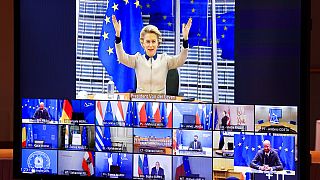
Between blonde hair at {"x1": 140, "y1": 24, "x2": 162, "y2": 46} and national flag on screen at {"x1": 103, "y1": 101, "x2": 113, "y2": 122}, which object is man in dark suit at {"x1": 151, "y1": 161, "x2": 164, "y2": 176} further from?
blonde hair at {"x1": 140, "y1": 24, "x2": 162, "y2": 46}

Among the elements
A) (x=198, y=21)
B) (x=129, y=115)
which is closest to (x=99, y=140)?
(x=129, y=115)

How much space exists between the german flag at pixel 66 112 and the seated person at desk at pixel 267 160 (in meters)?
0.61

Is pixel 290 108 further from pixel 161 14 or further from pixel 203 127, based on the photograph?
pixel 161 14

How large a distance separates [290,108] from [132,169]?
54 cm

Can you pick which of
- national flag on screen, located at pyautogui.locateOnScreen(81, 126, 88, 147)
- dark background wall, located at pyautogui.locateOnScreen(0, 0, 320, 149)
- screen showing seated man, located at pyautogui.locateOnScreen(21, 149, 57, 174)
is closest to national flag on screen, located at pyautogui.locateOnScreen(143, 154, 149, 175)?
national flag on screen, located at pyautogui.locateOnScreen(81, 126, 88, 147)

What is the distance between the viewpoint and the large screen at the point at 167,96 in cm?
170

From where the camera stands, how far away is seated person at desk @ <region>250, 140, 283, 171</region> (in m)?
1.71

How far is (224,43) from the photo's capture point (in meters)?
1.73

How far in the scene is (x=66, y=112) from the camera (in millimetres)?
1900

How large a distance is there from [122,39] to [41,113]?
1.25 ft

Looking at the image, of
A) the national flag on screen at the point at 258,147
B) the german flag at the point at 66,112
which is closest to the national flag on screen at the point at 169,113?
the national flag on screen at the point at 258,147
